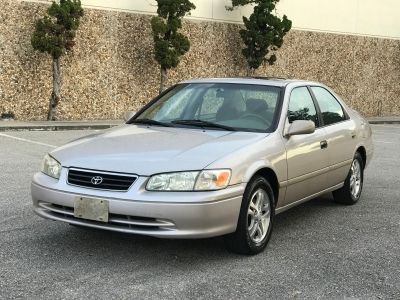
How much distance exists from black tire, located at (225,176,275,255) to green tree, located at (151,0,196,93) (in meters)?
13.7

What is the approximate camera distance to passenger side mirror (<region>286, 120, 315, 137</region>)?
528 cm

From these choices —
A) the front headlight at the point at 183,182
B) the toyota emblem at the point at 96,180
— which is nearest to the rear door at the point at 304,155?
the front headlight at the point at 183,182

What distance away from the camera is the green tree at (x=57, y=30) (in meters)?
15.9

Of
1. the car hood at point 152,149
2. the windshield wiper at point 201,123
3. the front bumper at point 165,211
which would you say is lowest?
the front bumper at point 165,211

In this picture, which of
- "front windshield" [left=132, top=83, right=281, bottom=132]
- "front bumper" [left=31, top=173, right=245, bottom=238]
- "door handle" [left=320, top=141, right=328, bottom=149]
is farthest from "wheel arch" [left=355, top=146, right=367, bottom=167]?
"front bumper" [left=31, top=173, right=245, bottom=238]

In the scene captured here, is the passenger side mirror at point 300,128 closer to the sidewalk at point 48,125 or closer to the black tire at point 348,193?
the black tire at point 348,193

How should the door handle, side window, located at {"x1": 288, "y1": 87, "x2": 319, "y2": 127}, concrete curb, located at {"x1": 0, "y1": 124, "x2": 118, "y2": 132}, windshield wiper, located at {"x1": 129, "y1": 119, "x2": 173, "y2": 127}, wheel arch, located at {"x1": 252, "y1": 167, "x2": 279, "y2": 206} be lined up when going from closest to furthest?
wheel arch, located at {"x1": 252, "y1": 167, "x2": 279, "y2": 206}, windshield wiper, located at {"x1": 129, "y1": 119, "x2": 173, "y2": 127}, side window, located at {"x1": 288, "y1": 87, "x2": 319, "y2": 127}, the door handle, concrete curb, located at {"x1": 0, "y1": 124, "x2": 118, "y2": 132}

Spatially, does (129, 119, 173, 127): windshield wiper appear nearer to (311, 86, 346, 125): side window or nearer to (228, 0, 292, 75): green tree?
(311, 86, 346, 125): side window

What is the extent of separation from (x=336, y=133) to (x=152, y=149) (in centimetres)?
251

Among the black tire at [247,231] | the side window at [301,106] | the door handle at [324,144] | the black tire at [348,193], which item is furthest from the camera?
the black tire at [348,193]

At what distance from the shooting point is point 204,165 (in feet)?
14.3

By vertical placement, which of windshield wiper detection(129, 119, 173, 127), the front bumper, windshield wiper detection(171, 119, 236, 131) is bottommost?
the front bumper

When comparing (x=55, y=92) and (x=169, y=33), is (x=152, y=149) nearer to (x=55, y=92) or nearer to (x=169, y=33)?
(x=55, y=92)

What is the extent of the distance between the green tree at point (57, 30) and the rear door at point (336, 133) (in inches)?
428
